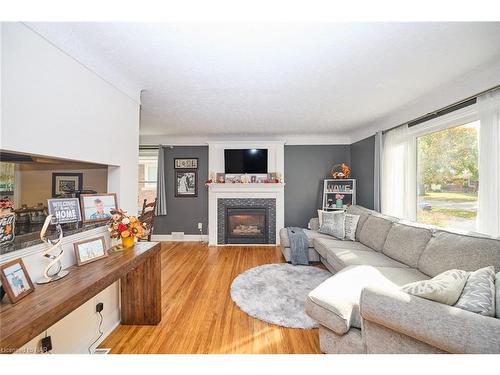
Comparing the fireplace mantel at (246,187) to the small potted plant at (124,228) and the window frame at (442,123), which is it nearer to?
the window frame at (442,123)

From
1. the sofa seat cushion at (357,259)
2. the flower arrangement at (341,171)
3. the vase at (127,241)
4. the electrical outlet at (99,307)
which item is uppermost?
the flower arrangement at (341,171)

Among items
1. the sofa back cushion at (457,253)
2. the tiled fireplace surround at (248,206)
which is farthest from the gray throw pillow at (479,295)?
the tiled fireplace surround at (248,206)

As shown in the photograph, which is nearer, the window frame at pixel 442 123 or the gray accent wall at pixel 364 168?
the window frame at pixel 442 123

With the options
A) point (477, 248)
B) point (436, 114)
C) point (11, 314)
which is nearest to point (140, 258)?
point (11, 314)

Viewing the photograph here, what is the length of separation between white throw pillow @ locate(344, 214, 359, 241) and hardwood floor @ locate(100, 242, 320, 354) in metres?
1.83

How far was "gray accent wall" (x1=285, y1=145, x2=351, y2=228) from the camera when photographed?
15.9 feet

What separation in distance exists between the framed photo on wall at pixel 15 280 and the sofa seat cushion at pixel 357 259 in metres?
2.68

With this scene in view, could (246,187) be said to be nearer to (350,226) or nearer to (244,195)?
(244,195)

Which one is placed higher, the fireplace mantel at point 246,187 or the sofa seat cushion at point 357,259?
the fireplace mantel at point 246,187

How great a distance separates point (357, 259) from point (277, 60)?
2.33m

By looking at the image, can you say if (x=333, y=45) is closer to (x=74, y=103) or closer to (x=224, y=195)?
(x=74, y=103)

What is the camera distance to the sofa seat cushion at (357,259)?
7.54 feet

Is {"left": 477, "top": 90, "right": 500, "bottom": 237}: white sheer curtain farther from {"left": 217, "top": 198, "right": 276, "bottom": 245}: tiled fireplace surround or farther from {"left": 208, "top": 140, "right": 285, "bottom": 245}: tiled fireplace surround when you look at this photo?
{"left": 217, "top": 198, "right": 276, "bottom": 245}: tiled fireplace surround

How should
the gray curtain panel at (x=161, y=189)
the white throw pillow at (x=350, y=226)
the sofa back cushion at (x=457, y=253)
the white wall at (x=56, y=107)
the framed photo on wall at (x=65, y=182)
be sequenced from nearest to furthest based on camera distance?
the white wall at (x=56, y=107)
the sofa back cushion at (x=457, y=253)
the framed photo on wall at (x=65, y=182)
the white throw pillow at (x=350, y=226)
the gray curtain panel at (x=161, y=189)
